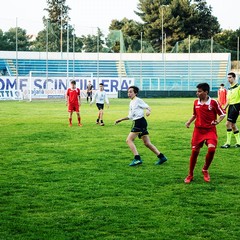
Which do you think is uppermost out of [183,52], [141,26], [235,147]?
[141,26]

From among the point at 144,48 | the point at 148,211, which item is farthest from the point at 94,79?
the point at 148,211

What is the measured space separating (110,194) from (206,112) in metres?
2.36

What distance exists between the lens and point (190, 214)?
7.48 meters

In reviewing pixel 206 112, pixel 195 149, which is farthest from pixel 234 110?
pixel 195 149

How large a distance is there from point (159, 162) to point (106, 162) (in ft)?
3.78

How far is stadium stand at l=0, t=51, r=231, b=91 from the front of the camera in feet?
198

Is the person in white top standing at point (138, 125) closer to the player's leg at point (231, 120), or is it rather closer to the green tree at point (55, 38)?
the player's leg at point (231, 120)

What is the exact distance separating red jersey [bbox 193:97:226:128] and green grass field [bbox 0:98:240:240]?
1.03m

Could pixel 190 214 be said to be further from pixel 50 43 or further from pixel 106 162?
pixel 50 43

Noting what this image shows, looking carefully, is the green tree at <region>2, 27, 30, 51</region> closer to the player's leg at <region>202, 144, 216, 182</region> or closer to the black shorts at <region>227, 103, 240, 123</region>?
the black shorts at <region>227, 103, 240, 123</region>

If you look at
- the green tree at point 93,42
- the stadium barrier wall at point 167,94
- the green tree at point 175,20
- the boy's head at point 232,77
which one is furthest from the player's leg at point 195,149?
the green tree at point 175,20

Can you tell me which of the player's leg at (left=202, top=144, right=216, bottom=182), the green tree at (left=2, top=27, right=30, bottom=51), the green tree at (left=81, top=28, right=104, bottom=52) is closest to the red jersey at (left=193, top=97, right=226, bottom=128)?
the player's leg at (left=202, top=144, right=216, bottom=182)

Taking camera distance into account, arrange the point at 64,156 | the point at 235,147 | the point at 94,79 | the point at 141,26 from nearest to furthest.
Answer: the point at 64,156 < the point at 235,147 < the point at 94,79 < the point at 141,26

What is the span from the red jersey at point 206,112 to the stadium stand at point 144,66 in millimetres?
49106
